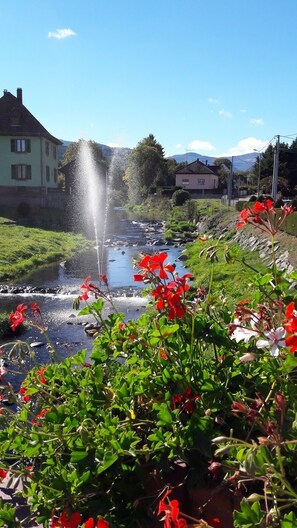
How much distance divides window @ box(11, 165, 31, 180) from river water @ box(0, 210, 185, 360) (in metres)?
12.9

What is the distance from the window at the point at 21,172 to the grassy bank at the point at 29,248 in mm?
8785

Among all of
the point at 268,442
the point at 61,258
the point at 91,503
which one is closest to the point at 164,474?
the point at 91,503

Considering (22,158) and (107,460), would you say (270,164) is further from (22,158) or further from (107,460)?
(107,460)

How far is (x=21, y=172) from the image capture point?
37.6 m

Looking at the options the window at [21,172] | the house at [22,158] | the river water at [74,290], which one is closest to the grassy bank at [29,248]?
the river water at [74,290]

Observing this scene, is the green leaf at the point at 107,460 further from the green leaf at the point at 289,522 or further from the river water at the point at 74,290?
the river water at the point at 74,290

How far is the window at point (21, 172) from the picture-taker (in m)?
37.4

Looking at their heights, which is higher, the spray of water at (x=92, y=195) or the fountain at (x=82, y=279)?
the spray of water at (x=92, y=195)

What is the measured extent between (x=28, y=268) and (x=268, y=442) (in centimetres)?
1823

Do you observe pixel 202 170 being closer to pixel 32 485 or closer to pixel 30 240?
pixel 30 240

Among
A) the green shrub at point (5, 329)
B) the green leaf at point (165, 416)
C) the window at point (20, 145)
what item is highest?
the window at point (20, 145)

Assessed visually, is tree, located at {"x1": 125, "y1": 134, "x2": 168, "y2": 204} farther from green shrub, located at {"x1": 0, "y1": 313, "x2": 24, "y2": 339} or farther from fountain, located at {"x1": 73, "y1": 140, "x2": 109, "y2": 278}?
green shrub, located at {"x1": 0, "y1": 313, "x2": 24, "y2": 339}

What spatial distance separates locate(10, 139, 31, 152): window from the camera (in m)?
37.1

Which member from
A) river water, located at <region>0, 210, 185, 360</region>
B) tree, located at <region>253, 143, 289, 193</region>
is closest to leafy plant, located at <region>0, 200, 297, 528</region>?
river water, located at <region>0, 210, 185, 360</region>
